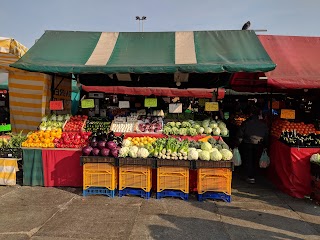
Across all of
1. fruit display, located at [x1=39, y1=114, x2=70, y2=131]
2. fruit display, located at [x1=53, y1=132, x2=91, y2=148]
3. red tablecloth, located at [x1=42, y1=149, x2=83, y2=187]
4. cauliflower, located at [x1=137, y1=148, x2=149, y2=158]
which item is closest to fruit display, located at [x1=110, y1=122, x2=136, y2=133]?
fruit display, located at [x1=53, y1=132, x2=91, y2=148]

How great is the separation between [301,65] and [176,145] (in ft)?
13.0

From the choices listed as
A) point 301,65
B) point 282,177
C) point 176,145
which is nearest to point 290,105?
point 301,65

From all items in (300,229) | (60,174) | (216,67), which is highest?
(216,67)

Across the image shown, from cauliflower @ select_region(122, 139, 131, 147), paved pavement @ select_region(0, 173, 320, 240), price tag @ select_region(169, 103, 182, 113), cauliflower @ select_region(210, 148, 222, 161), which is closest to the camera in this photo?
paved pavement @ select_region(0, 173, 320, 240)

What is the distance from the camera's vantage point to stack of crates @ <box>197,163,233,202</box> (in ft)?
17.9

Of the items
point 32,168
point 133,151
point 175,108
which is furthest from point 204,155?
point 32,168

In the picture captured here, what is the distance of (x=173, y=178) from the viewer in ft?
18.4

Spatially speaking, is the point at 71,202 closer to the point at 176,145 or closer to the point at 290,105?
the point at 176,145

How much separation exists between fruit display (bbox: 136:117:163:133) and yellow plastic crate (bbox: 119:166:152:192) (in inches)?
62.6

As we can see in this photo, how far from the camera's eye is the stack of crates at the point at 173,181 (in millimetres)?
5559

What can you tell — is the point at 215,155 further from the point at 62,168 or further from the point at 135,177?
the point at 62,168

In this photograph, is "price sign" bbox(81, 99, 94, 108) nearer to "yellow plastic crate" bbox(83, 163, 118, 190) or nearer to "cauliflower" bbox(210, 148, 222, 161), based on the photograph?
"yellow plastic crate" bbox(83, 163, 118, 190)

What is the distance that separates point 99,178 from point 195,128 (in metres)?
2.74

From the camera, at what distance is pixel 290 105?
10828 mm
